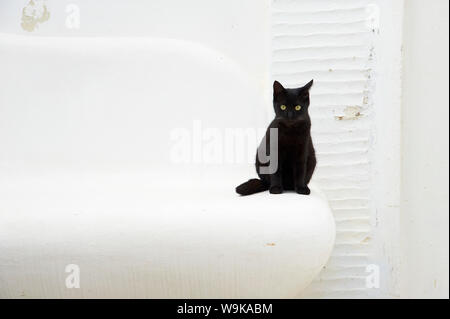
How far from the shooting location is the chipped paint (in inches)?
66.6

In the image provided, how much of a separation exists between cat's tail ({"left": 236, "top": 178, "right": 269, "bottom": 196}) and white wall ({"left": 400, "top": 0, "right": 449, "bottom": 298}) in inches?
21.7

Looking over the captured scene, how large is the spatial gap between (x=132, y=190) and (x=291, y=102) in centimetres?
51

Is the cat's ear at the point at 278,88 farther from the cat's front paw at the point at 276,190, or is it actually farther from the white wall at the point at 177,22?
the white wall at the point at 177,22

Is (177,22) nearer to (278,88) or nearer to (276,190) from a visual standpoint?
(278,88)

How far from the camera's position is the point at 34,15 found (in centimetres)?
169

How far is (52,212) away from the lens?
99 centimetres

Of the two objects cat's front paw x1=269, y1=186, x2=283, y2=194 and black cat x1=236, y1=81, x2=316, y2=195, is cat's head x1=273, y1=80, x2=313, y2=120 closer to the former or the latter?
black cat x1=236, y1=81, x2=316, y2=195

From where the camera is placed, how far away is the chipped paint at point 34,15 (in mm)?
1690

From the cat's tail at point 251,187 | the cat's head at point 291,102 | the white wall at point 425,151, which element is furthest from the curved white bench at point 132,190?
the white wall at point 425,151

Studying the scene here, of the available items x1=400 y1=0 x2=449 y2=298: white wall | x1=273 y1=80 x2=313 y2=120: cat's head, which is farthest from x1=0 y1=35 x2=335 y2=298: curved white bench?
x1=400 y1=0 x2=449 y2=298: white wall

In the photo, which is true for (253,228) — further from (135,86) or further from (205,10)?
(205,10)
